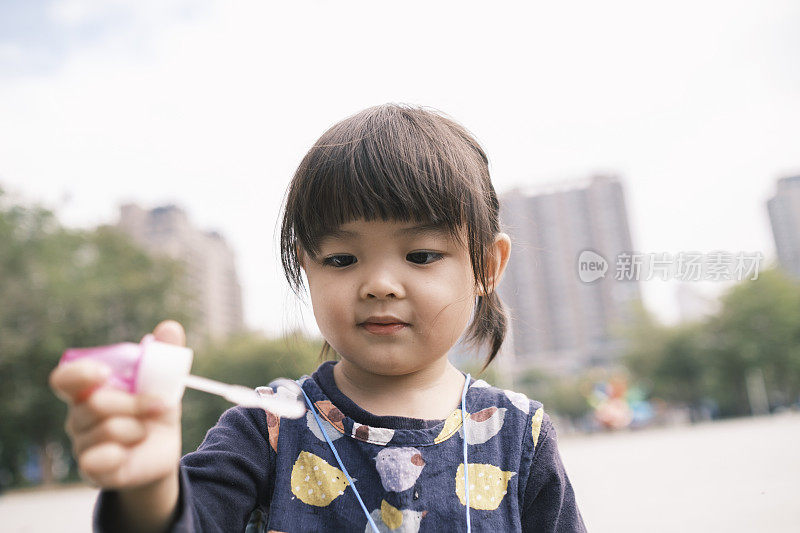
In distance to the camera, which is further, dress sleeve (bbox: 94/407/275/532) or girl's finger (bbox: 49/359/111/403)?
dress sleeve (bbox: 94/407/275/532)

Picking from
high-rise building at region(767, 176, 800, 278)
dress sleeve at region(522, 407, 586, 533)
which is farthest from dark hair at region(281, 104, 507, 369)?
high-rise building at region(767, 176, 800, 278)

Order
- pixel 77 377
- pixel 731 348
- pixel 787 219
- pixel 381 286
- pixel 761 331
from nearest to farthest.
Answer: pixel 77 377, pixel 381 286, pixel 761 331, pixel 731 348, pixel 787 219

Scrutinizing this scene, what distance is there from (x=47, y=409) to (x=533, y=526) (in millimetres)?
22488

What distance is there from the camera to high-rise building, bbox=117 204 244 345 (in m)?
69.2

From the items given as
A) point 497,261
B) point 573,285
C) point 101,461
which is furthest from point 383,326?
point 573,285

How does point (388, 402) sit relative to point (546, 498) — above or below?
above

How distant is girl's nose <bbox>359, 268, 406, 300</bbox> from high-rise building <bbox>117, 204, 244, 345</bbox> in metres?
59.8

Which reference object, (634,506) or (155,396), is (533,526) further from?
(634,506)

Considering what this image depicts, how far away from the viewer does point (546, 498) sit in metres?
1.33

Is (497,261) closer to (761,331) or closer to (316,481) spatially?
(316,481)

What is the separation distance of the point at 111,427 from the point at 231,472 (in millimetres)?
486

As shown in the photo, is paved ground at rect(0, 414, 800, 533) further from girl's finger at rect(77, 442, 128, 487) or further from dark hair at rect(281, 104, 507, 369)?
girl's finger at rect(77, 442, 128, 487)

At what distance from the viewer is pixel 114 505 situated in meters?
0.89

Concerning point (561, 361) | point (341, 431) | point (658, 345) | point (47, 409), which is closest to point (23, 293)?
point (47, 409)
